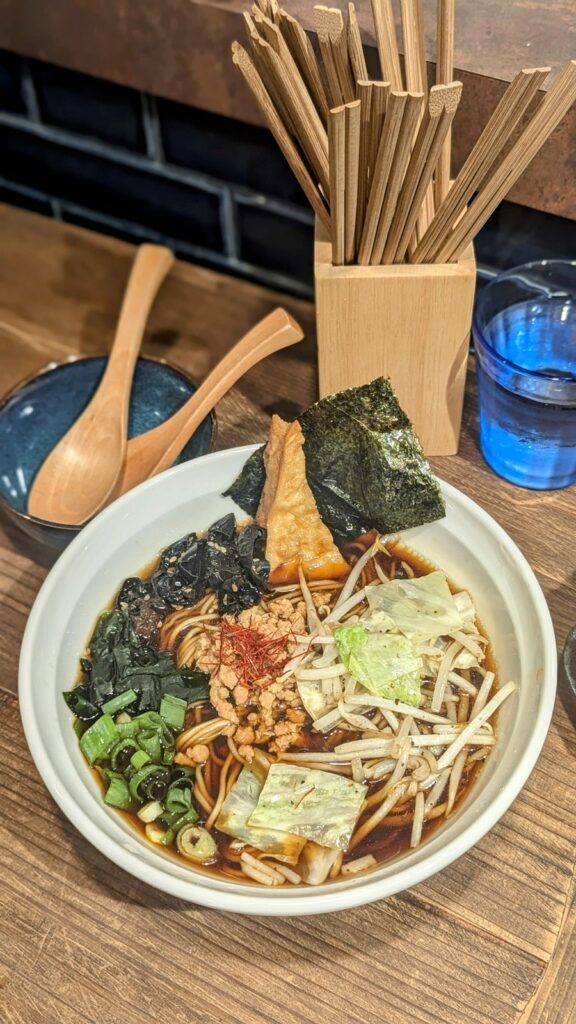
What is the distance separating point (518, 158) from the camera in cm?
111

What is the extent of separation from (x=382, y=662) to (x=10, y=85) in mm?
1459

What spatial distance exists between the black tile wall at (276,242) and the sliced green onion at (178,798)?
1.09m

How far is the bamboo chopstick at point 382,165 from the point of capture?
101 cm

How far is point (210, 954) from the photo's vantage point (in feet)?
3.35

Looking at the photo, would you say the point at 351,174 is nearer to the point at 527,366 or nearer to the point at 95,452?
the point at 527,366

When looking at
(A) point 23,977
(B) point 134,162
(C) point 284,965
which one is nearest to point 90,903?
(A) point 23,977

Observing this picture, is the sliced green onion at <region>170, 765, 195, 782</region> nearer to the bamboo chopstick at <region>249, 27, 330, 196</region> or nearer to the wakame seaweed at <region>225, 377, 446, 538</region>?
the wakame seaweed at <region>225, 377, 446, 538</region>

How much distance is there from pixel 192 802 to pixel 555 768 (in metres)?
0.43

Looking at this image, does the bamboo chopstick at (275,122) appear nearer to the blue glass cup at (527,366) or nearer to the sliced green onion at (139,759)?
the blue glass cup at (527,366)

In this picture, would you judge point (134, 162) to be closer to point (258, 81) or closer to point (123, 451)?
point (123, 451)

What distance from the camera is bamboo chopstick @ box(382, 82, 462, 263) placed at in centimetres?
99

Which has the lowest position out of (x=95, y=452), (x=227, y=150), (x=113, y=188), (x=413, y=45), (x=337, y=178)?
(x=95, y=452)

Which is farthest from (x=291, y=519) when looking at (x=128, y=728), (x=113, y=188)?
(x=113, y=188)

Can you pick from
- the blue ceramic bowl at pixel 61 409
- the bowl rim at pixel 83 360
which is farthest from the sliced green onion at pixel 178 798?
the blue ceramic bowl at pixel 61 409
